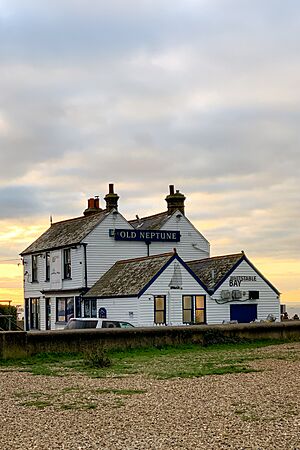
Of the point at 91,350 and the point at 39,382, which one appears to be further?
the point at 91,350

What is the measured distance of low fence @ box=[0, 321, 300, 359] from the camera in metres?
23.2

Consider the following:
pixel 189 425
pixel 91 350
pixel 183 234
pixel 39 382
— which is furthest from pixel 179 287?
pixel 189 425

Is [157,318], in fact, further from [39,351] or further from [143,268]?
[39,351]

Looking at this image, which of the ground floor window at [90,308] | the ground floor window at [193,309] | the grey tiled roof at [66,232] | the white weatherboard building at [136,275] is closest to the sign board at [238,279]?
the white weatherboard building at [136,275]

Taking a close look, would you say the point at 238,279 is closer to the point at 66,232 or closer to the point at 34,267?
the point at 66,232

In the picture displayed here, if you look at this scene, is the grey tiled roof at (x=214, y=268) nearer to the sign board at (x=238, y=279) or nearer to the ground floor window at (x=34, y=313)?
the sign board at (x=238, y=279)

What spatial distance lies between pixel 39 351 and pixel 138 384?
790cm

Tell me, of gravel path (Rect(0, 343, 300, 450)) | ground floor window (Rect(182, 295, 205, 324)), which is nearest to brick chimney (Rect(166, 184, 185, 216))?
ground floor window (Rect(182, 295, 205, 324))

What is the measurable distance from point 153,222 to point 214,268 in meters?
8.21

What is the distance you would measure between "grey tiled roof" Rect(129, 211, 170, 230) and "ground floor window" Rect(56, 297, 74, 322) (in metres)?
7.31

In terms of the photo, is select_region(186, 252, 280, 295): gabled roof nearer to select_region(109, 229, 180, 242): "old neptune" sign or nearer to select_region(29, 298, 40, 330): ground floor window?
select_region(109, 229, 180, 242): "old neptune" sign

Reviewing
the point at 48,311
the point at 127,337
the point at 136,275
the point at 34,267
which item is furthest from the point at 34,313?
the point at 127,337

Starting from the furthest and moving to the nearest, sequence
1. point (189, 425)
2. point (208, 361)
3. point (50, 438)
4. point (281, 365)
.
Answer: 1. point (208, 361)
2. point (281, 365)
3. point (189, 425)
4. point (50, 438)

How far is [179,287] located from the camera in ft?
124
